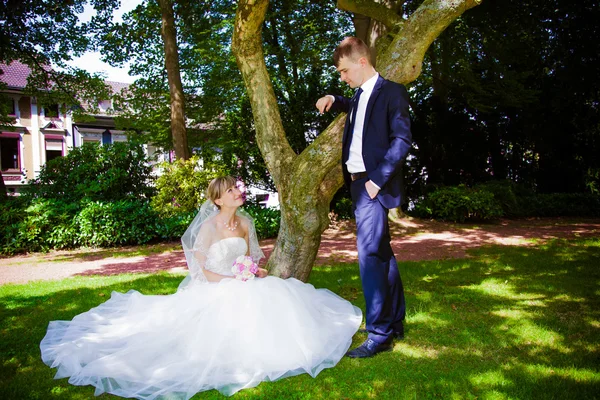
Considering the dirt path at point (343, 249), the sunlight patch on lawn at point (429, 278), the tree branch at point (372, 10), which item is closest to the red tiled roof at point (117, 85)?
the dirt path at point (343, 249)

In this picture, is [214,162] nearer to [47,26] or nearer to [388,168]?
[47,26]

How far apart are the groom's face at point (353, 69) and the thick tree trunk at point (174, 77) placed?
10.6 metres

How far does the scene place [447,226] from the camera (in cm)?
1268

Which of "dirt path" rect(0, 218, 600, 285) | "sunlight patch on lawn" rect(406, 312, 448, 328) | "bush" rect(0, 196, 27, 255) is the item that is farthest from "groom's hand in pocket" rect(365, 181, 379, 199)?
"bush" rect(0, 196, 27, 255)

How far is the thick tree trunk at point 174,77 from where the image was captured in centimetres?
1384

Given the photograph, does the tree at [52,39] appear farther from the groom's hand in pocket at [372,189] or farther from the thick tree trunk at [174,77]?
the groom's hand in pocket at [372,189]

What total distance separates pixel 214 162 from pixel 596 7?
11747 mm

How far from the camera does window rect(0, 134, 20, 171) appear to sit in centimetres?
3169

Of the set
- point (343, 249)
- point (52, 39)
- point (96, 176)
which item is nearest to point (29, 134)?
point (52, 39)

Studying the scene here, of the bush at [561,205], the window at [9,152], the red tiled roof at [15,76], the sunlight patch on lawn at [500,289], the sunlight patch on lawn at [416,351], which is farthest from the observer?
the window at [9,152]

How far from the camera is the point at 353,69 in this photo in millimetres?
3975

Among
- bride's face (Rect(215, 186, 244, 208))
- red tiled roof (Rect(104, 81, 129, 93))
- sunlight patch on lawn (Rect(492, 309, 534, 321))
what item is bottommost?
sunlight patch on lawn (Rect(492, 309, 534, 321))

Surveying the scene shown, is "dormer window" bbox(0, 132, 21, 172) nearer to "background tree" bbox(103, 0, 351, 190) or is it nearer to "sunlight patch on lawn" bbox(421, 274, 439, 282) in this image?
"background tree" bbox(103, 0, 351, 190)

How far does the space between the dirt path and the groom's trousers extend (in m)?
4.49
